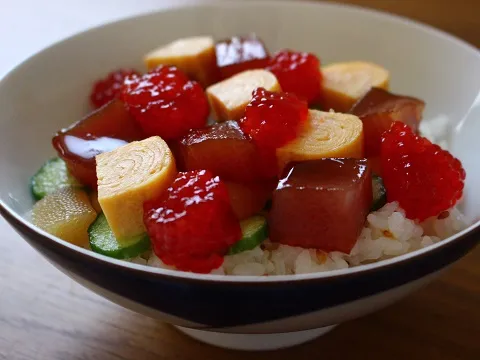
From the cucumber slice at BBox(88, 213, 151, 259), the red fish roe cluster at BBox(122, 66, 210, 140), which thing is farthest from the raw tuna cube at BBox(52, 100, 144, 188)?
the cucumber slice at BBox(88, 213, 151, 259)

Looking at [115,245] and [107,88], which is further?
[107,88]

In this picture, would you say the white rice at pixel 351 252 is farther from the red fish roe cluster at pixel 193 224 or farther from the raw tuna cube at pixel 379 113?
the raw tuna cube at pixel 379 113

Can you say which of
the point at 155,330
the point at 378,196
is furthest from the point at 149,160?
the point at 378,196

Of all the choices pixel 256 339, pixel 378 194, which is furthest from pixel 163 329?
pixel 378 194

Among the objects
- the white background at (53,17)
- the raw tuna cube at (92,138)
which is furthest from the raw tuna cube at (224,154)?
the white background at (53,17)

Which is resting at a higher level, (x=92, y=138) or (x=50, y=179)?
(x=92, y=138)

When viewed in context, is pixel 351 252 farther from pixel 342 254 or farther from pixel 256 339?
pixel 256 339
